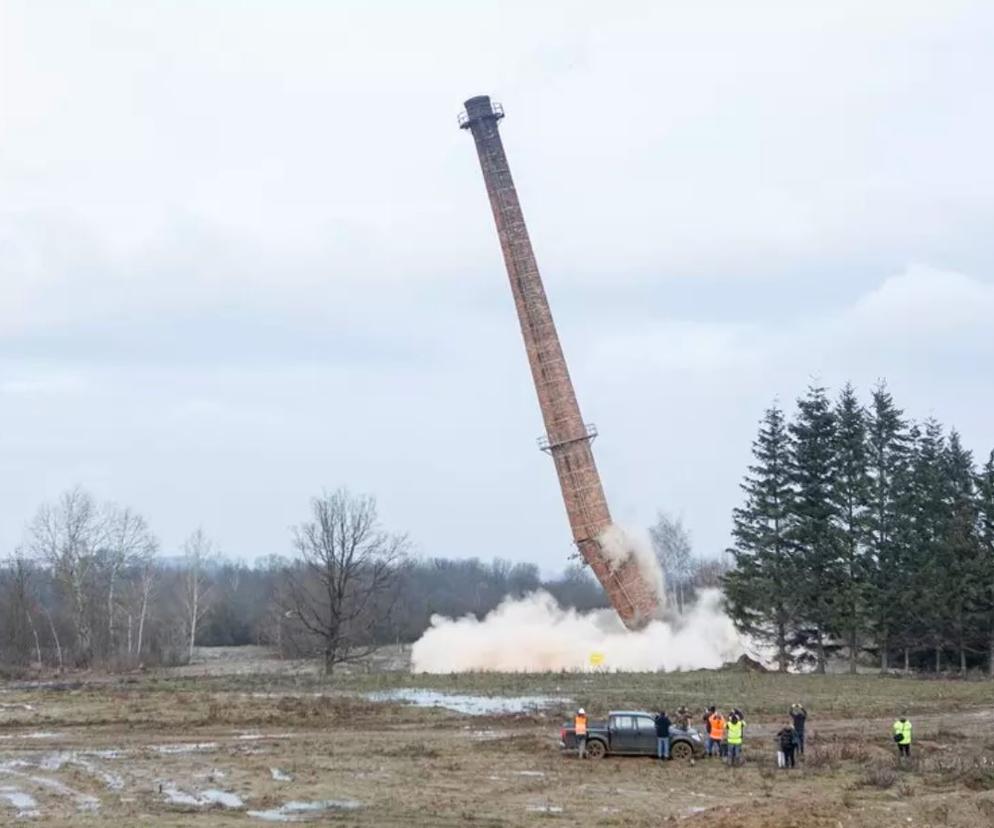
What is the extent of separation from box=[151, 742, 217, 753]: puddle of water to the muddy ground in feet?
0.42

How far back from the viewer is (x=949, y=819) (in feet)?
64.1

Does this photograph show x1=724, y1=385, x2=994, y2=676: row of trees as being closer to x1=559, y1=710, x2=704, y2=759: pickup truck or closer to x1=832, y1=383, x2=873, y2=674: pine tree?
x1=832, y1=383, x2=873, y2=674: pine tree

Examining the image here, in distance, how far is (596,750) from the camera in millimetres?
26922

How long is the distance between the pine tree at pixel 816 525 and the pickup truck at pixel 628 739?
22932mm

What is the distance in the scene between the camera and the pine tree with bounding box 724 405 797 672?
49250 mm

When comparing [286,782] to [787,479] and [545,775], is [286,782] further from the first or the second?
[787,479]

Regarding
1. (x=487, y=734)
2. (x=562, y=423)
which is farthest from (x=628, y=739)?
(x=562, y=423)

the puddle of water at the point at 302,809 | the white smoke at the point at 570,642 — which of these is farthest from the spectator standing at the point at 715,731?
the white smoke at the point at 570,642

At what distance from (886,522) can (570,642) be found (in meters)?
14.7

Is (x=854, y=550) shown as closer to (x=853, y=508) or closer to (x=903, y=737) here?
(x=853, y=508)

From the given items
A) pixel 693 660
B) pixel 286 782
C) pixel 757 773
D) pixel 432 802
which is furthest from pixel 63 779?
pixel 693 660

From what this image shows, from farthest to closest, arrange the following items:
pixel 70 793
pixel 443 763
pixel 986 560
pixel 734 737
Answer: pixel 986 560
pixel 734 737
pixel 443 763
pixel 70 793

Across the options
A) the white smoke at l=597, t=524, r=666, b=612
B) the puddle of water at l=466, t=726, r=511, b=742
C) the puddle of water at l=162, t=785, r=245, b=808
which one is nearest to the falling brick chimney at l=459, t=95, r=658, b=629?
the white smoke at l=597, t=524, r=666, b=612

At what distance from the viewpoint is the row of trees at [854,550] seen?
4884 centimetres
